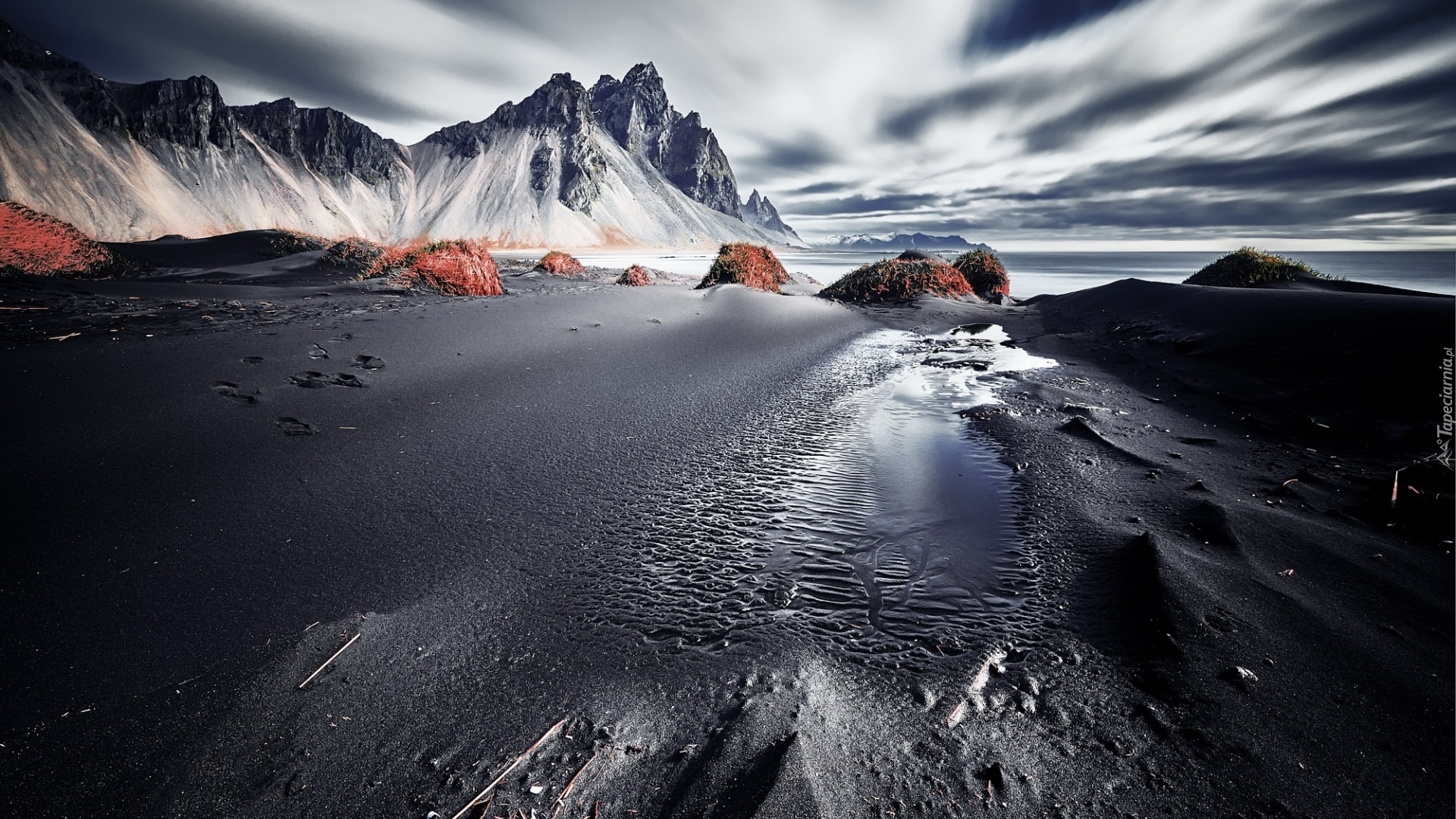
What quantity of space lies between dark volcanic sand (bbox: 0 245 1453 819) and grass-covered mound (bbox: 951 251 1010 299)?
11.6 metres

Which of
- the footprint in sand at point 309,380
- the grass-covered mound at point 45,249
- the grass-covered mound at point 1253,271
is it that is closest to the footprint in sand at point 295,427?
the footprint in sand at point 309,380

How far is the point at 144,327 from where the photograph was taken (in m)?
5.36

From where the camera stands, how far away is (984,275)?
16062mm

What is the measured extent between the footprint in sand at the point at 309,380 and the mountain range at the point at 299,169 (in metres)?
43.5

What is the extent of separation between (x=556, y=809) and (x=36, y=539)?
8.27ft

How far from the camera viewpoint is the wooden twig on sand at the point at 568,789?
52.4 inches

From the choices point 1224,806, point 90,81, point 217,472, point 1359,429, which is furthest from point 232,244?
point 90,81

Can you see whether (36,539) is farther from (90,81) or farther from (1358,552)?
(90,81)

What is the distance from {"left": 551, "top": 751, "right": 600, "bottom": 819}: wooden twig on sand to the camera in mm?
1331

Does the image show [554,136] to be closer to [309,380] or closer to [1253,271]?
[1253,271]

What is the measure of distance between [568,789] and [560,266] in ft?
58.2

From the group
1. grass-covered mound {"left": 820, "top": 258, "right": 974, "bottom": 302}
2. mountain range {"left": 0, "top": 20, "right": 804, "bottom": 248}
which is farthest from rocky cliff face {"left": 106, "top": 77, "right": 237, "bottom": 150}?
grass-covered mound {"left": 820, "top": 258, "right": 974, "bottom": 302}

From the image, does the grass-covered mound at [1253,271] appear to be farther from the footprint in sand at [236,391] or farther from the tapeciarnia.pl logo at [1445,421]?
the footprint in sand at [236,391]

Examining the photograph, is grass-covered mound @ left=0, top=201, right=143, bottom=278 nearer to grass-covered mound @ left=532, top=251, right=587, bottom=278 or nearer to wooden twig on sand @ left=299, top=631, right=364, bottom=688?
→ grass-covered mound @ left=532, top=251, right=587, bottom=278
